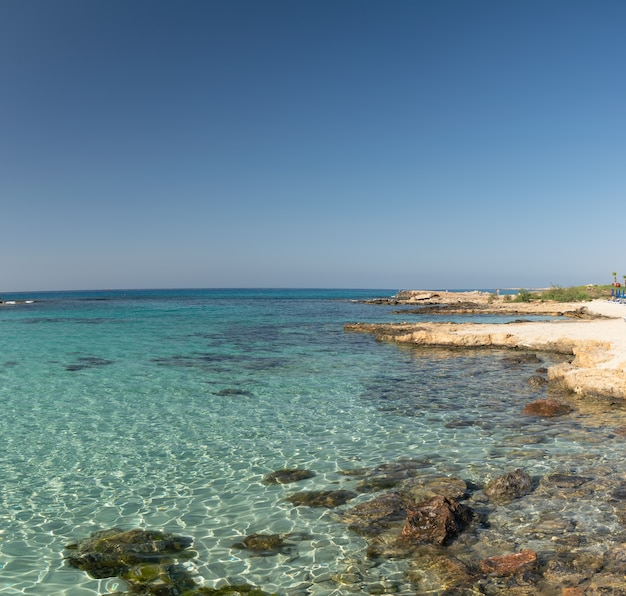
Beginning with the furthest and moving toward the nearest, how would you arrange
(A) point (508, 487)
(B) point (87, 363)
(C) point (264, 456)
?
(B) point (87, 363), (C) point (264, 456), (A) point (508, 487)

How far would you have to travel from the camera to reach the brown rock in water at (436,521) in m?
6.41

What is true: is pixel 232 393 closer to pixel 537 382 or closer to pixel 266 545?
pixel 266 545

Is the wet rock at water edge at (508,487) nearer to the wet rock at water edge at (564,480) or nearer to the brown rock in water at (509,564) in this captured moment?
the wet rock at water edge at (564,480)

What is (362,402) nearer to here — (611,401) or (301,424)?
(301,424)

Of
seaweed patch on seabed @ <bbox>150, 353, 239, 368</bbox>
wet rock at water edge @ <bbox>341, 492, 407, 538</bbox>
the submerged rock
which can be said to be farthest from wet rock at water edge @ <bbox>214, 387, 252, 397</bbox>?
the submerged rock

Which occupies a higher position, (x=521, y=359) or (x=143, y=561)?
(x=521, y=359)

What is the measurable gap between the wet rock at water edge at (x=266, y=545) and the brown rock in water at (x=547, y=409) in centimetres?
882

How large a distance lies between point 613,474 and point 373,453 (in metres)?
4.39

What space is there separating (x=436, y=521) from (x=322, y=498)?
2060 millimetres

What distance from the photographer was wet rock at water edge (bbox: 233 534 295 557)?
6332 millimetres

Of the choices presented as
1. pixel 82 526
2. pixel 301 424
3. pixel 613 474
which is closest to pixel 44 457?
pixel 82 526

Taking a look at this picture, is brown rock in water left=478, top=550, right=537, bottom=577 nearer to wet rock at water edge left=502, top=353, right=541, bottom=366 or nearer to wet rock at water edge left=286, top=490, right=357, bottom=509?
wet rock at water edge left=286, top=490, right=357, bottom=509

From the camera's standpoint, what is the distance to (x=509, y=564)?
18.7ft

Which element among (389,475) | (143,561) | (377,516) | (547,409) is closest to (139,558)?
(143,561)
